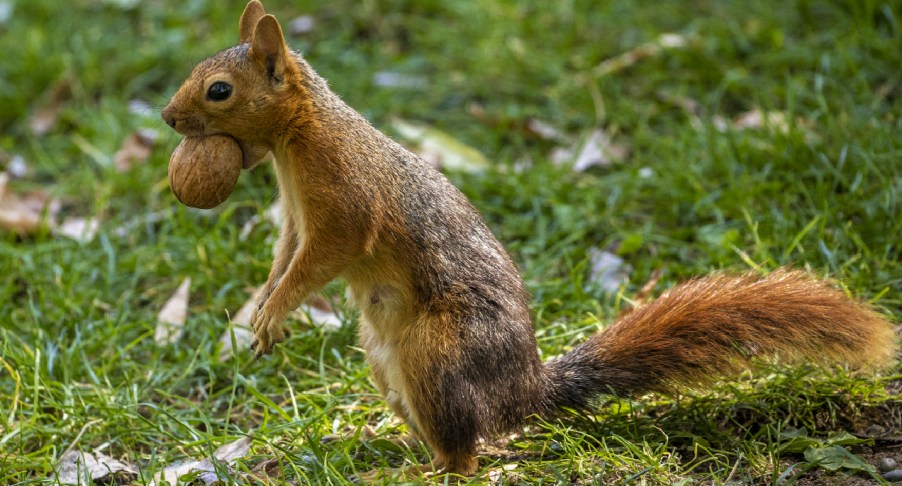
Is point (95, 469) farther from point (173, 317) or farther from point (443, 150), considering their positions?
point (443, 150)

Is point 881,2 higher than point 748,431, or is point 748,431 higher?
point 881,2

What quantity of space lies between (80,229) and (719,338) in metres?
2.79

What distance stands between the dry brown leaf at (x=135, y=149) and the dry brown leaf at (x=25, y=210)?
332 mm

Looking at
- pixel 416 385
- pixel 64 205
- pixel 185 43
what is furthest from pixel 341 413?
pixel 185 43

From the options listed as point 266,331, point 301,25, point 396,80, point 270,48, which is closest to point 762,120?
point 396,80

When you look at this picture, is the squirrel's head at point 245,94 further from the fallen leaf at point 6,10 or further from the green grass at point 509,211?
the fallen leaf at point 6,10

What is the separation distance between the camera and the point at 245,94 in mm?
2914

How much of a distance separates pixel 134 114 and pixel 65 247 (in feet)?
4.25

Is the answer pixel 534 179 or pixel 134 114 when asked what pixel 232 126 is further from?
pixel 134 114

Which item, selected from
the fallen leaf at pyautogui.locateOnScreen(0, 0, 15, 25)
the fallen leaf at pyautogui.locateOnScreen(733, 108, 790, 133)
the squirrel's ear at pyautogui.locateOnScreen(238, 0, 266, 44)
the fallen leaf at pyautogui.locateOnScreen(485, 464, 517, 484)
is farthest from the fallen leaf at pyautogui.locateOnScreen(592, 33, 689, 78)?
the fallen leaf at pyautogui.locateOnScreen(0, 0, 15, 25)

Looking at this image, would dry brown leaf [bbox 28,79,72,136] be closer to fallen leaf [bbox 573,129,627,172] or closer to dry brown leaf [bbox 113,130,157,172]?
dry brown leaf [bbox 113,130,157,172]

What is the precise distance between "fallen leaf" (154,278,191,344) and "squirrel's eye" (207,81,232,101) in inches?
43.0

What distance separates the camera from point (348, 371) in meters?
3.46

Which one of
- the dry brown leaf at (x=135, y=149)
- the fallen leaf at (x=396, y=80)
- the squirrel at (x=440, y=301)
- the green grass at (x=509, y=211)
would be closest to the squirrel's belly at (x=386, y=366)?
the squirrel at (x=440, y=301)
